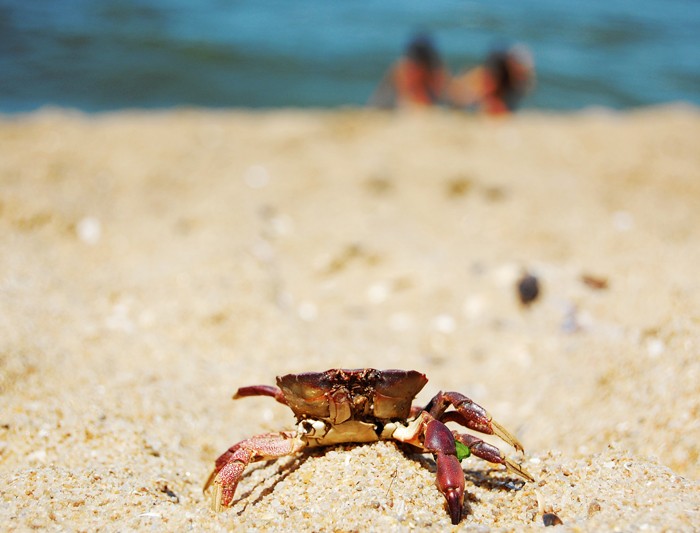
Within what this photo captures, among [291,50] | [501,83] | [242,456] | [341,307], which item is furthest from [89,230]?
[291,50]

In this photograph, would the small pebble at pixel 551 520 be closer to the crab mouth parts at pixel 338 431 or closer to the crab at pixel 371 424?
the crab at pixel 371 424

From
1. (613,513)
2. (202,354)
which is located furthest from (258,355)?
(613,513)

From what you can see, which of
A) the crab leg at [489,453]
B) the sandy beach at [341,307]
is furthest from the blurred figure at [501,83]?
the crab leg at [489,453]

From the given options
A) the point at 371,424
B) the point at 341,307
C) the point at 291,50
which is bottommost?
the point at 341,307

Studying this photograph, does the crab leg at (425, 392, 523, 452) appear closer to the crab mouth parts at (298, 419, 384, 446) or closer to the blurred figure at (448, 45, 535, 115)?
the crab mouth parts at (298, 419, 384, 446)

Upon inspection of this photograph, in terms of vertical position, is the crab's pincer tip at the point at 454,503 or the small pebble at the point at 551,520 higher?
the crab's pincer tip at the point at 454,503

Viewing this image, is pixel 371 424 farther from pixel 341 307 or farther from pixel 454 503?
pixel 341 307
